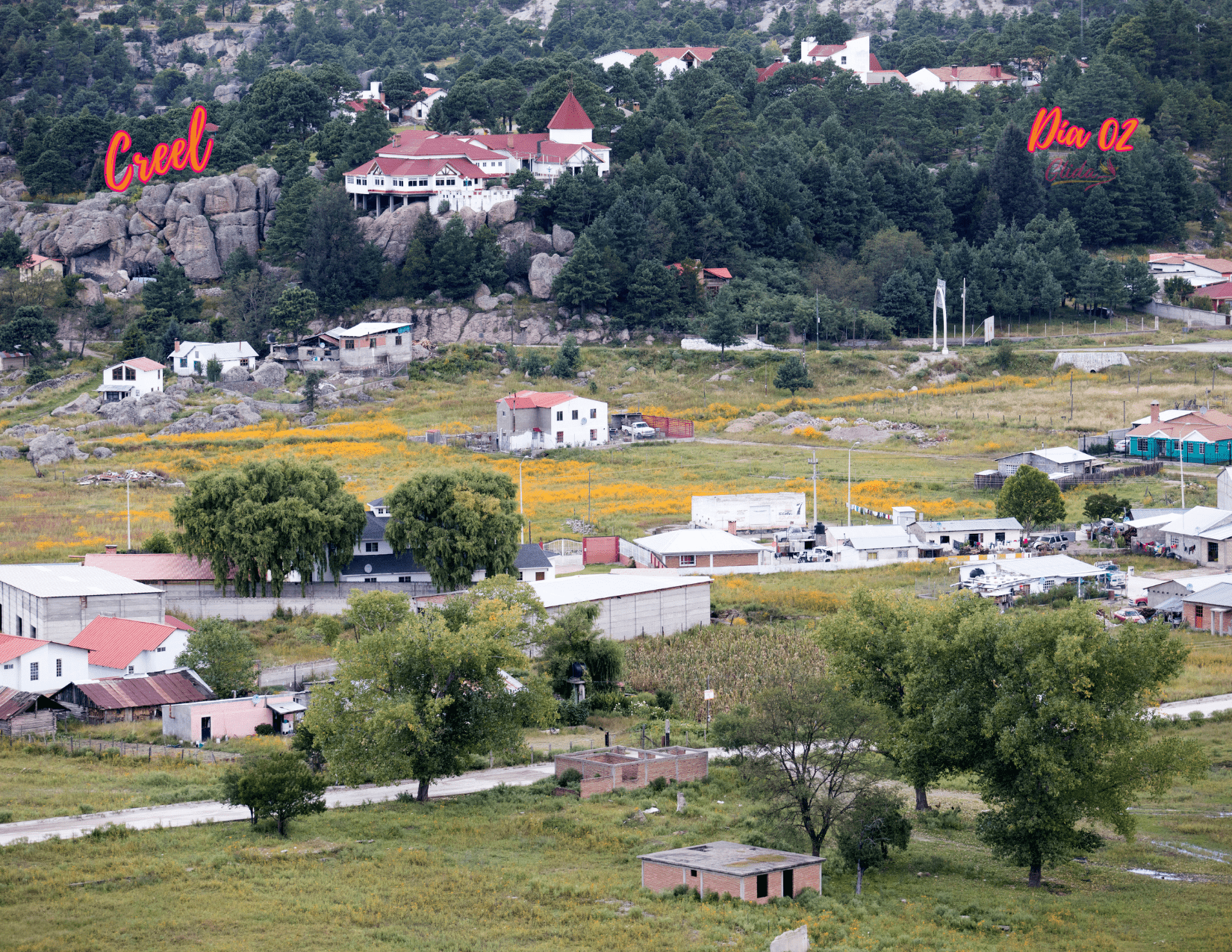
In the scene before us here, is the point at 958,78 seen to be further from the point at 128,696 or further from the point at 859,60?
the point at 128,696

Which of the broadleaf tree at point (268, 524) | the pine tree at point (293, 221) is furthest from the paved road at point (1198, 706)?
the pine tree at point (293, 221)

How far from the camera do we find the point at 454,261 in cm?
10212

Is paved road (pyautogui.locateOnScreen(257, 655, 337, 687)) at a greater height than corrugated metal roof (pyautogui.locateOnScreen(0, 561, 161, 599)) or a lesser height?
lesser

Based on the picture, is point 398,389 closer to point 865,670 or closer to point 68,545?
point 68,545

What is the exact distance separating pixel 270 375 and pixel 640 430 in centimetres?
2371

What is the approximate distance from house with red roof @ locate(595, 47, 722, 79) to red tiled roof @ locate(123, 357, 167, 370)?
2128 inches

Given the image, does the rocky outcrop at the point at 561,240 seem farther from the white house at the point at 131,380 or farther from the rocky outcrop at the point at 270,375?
the white house at the point at 131,380

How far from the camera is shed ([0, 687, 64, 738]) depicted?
138ft

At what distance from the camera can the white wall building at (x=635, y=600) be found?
171 ft

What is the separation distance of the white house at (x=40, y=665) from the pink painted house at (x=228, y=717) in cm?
385

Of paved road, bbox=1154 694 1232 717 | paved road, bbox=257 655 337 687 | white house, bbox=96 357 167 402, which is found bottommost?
paved road, bbox=1154 694 1232 717

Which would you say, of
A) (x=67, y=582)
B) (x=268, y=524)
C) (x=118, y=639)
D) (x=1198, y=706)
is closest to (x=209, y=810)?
(x=118, y=639)

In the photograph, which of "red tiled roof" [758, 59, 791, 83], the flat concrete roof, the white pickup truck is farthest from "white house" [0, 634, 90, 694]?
"red tiled roof" [758, 59, 791, 83]

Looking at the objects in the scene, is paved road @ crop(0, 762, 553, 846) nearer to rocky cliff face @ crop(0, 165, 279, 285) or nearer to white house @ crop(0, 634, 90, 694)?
white house @ crop(0, 634, 90, 694)
